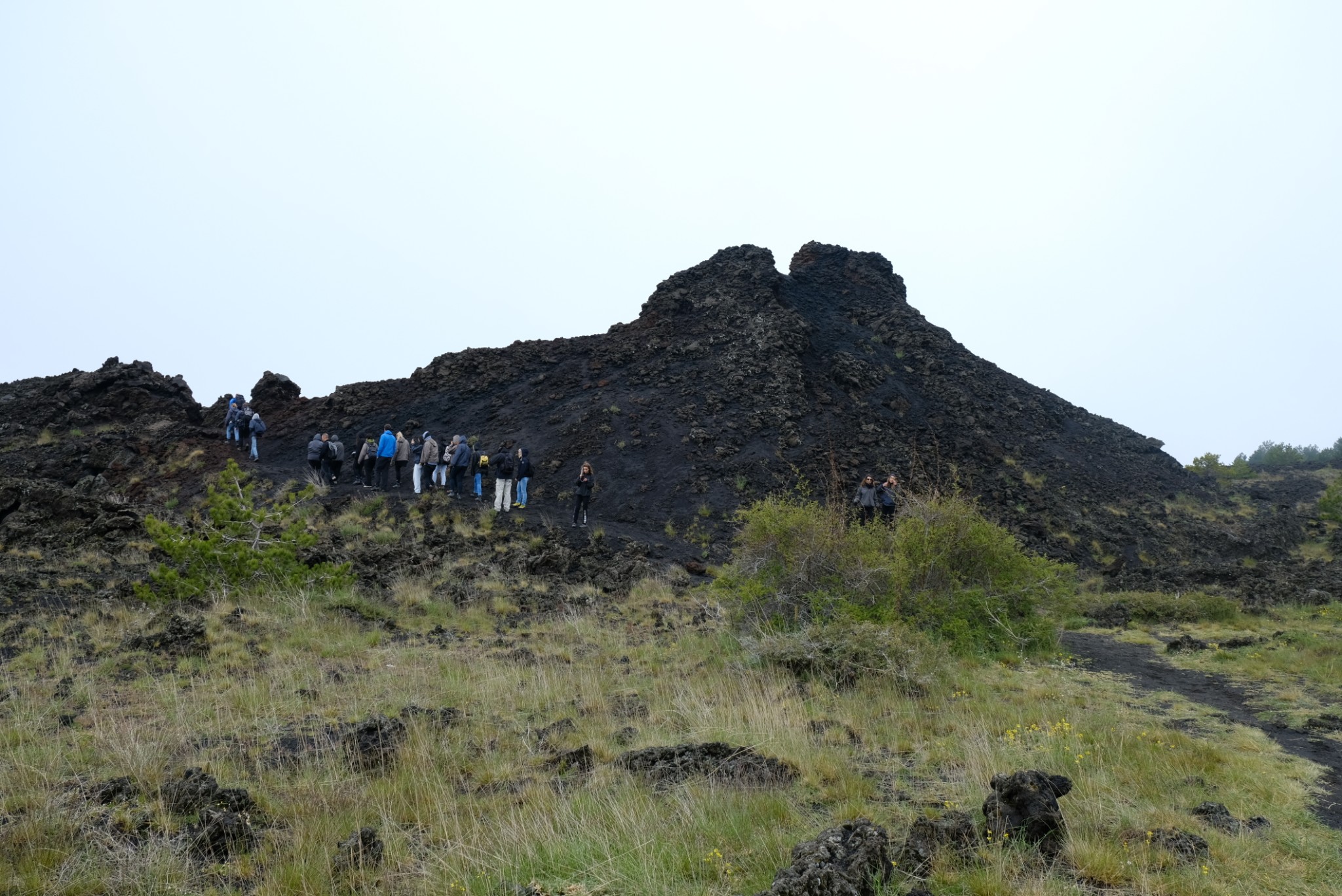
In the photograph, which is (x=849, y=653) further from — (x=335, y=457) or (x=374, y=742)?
(x=335, y=457)

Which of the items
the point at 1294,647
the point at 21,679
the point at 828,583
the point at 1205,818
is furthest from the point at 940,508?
the point at 21,679

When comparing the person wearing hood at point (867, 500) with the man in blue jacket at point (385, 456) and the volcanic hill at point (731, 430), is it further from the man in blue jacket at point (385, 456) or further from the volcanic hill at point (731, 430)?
the man in blue jacket at point (385, 456)

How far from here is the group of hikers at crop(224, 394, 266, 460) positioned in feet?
72.7

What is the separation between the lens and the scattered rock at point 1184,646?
9828 millimetres

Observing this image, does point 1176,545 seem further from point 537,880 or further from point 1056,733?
point 537,880

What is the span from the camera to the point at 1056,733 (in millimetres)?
5184

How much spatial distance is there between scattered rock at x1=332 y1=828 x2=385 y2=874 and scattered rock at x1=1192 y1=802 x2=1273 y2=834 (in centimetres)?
396

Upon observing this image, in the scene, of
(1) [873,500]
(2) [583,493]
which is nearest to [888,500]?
(1) [873,500]

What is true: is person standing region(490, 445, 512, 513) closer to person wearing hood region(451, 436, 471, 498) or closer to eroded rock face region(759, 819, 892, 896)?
person wearing hood region(451, 436, 471, 498)

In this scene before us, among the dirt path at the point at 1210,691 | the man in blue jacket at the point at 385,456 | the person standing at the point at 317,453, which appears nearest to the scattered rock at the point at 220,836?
the dirt path at the point at 1210,691

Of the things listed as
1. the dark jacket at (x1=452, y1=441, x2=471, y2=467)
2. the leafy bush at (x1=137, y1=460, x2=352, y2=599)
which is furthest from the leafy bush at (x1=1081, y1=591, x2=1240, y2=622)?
the dark jacket at (x1=452, y1=441, x2=471, y2=467)

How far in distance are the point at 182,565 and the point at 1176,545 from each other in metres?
24.7

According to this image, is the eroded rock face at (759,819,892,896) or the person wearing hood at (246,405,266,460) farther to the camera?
the person wearing hood at (246,405,266,460)

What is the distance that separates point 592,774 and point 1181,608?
12561 mm
